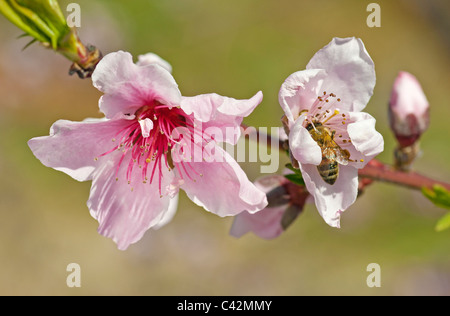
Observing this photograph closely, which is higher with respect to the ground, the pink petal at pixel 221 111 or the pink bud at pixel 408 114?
the pink bud at pixel 408 114

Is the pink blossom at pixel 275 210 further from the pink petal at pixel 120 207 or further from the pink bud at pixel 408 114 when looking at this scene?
the pink bud at pixel 408 114

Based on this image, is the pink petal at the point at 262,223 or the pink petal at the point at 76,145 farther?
the pink petal at the point at 262,223

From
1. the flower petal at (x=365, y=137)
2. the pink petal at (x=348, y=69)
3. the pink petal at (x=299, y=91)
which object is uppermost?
the pink petal at (x=348, y=69)

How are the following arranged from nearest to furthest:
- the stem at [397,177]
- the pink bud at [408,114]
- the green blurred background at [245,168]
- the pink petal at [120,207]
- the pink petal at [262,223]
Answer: the pink petal at [120,207], the stem at [397,177], the pink petal at [262,223], the pink bud at [408,114], the green blurred background at [245,168]

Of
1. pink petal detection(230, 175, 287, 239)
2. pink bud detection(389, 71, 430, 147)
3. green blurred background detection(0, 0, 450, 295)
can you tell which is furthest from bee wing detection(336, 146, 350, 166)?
green blurred background detection(0, 0, 450, 295)

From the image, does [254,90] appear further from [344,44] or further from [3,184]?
[344,44]

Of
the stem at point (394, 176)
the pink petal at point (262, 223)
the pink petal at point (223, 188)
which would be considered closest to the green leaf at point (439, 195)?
the stem at point (394, 176)

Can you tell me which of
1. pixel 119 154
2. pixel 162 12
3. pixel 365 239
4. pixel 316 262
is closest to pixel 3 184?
pixel 162 12
